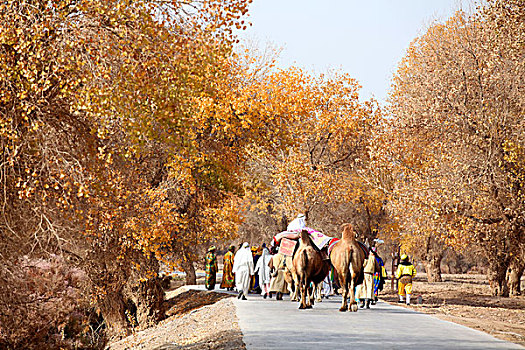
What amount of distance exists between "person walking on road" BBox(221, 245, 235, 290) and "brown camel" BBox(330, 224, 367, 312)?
1340 cm

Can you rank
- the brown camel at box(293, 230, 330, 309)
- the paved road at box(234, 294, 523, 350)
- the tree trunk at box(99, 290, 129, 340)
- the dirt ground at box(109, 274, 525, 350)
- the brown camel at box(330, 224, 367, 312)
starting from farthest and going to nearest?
the tree trunk at box(99, 290, 129, 340) < the brown camel at box(293, 230, 330, 309) < the brown camel at box(330, 224, 367, 312) < the dirt ground at box(109, 274, 525, 350) < the paved road at box(234, 294, 523, 350)

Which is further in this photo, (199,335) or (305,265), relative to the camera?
(305,265)

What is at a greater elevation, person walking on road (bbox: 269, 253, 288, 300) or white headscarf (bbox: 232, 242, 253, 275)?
white headscarf (bbox: 232, 242, 253, 275)

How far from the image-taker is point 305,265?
1817 centimetres

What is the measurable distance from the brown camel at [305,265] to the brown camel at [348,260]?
2.06ft

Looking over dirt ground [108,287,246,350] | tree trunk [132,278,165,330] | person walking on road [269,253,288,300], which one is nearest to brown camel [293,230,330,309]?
dirt ground [108,287,246,350]

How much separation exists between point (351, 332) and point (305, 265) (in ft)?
17.7

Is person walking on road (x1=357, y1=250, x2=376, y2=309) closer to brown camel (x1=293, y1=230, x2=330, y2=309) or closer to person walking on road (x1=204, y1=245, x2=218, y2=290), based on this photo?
brown camel (x1=293, y1=230, x2=330, y2=309)

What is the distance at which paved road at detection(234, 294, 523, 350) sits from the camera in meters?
11.1

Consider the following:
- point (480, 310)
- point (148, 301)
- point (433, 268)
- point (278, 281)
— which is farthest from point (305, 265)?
point (433, 268)

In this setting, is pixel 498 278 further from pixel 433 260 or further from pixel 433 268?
pixel 433 260

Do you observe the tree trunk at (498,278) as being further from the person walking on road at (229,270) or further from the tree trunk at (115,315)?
the tree trunk at (115,315)

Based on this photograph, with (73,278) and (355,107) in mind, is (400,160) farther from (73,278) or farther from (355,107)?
(73,278)

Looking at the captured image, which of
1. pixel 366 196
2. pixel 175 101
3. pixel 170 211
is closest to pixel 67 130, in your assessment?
pixel 175 101
